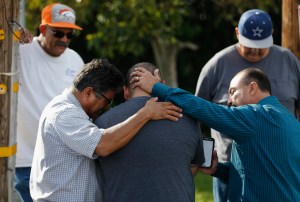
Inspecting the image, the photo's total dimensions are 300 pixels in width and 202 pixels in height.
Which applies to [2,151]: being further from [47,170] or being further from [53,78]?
[53,78]

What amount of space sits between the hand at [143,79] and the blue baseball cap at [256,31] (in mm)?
1848

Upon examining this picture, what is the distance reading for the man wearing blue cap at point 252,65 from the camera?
620 centimetres

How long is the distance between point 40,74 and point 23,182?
3.15 feet

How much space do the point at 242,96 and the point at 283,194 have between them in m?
0.68

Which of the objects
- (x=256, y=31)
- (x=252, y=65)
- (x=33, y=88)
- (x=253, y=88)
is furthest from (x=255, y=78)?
(x=33, y=88)

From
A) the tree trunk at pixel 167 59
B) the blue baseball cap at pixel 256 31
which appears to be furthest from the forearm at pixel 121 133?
the tree trunk at pixel 167 59

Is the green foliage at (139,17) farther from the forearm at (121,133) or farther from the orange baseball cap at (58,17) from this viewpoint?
the forearm at (121,133)

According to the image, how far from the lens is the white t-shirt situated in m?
6.44

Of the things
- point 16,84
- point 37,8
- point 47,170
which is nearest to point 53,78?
point 16,84

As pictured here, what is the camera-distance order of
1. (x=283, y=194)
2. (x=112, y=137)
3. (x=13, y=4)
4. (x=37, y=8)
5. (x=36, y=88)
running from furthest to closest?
(x=37, y=8) < (x=36, y=88) < (x=13, y=4) < (x=283, y=194) < (x=112, y=137)

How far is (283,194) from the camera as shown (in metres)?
4.61

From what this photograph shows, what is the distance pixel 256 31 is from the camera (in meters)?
6.17

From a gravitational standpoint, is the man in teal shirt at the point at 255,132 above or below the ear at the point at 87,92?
below

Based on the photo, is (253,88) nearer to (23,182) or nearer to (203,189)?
(23,182)
